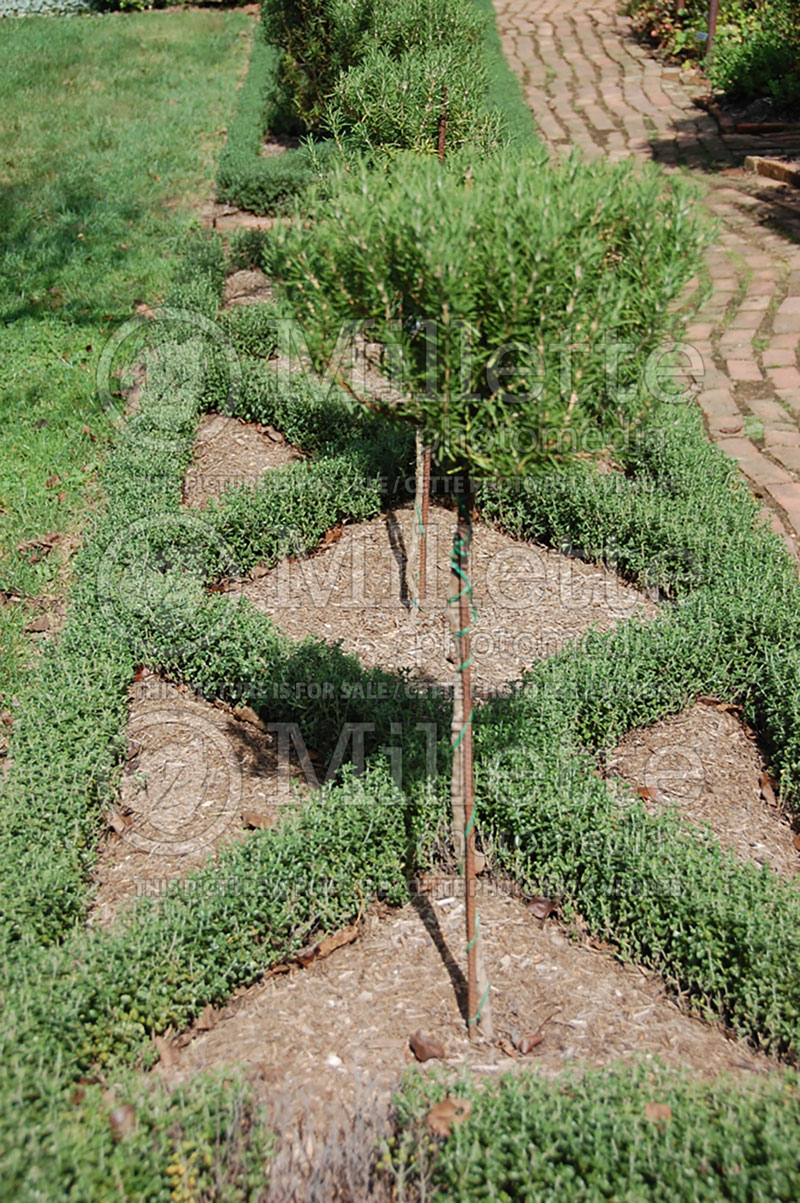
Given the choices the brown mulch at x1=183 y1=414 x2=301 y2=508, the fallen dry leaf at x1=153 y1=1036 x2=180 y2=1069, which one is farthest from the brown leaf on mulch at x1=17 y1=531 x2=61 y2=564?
the fallen dry leaf at x1=153 y1=1036 x2=180 y2=1069

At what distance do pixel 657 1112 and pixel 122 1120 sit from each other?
122cm

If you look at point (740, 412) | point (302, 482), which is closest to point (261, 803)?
point (302, 482)

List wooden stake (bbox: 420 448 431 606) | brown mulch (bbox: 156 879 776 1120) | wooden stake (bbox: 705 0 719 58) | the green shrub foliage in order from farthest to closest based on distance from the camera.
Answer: wooden stake (bbox: 705 0 719 58), wooden stake (bbox: 420 448 431 606), brown mulch (bbox: 156 879 776 1120), the green shrub foliage

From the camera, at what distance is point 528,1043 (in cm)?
296

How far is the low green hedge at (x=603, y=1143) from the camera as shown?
2.34 m

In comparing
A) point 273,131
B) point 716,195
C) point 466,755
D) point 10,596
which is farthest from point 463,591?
point 273,131

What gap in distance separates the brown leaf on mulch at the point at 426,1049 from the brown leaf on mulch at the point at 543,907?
584mm

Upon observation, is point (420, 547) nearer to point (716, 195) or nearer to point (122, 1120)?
point (122, 1120)

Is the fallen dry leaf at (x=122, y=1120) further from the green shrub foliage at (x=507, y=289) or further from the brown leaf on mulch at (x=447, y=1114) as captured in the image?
the green shrub foliage at (x=507, y=289)

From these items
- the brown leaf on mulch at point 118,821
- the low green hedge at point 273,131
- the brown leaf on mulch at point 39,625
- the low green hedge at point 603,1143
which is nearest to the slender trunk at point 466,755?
the low green hedge at point 603,1143

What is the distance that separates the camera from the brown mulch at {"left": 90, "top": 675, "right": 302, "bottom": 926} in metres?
3.62

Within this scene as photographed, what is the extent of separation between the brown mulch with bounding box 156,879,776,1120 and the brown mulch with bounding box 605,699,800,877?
0.75 metres

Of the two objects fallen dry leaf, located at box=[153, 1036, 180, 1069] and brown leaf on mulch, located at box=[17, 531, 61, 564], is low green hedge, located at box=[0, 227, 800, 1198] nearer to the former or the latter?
fallen dry leaf, located at box=[153, 1036, 180, 1069]

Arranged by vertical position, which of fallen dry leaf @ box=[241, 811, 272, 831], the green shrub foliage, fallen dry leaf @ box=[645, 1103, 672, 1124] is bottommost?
fallen dry leaf @ box=[241, 811, 272, 831]
